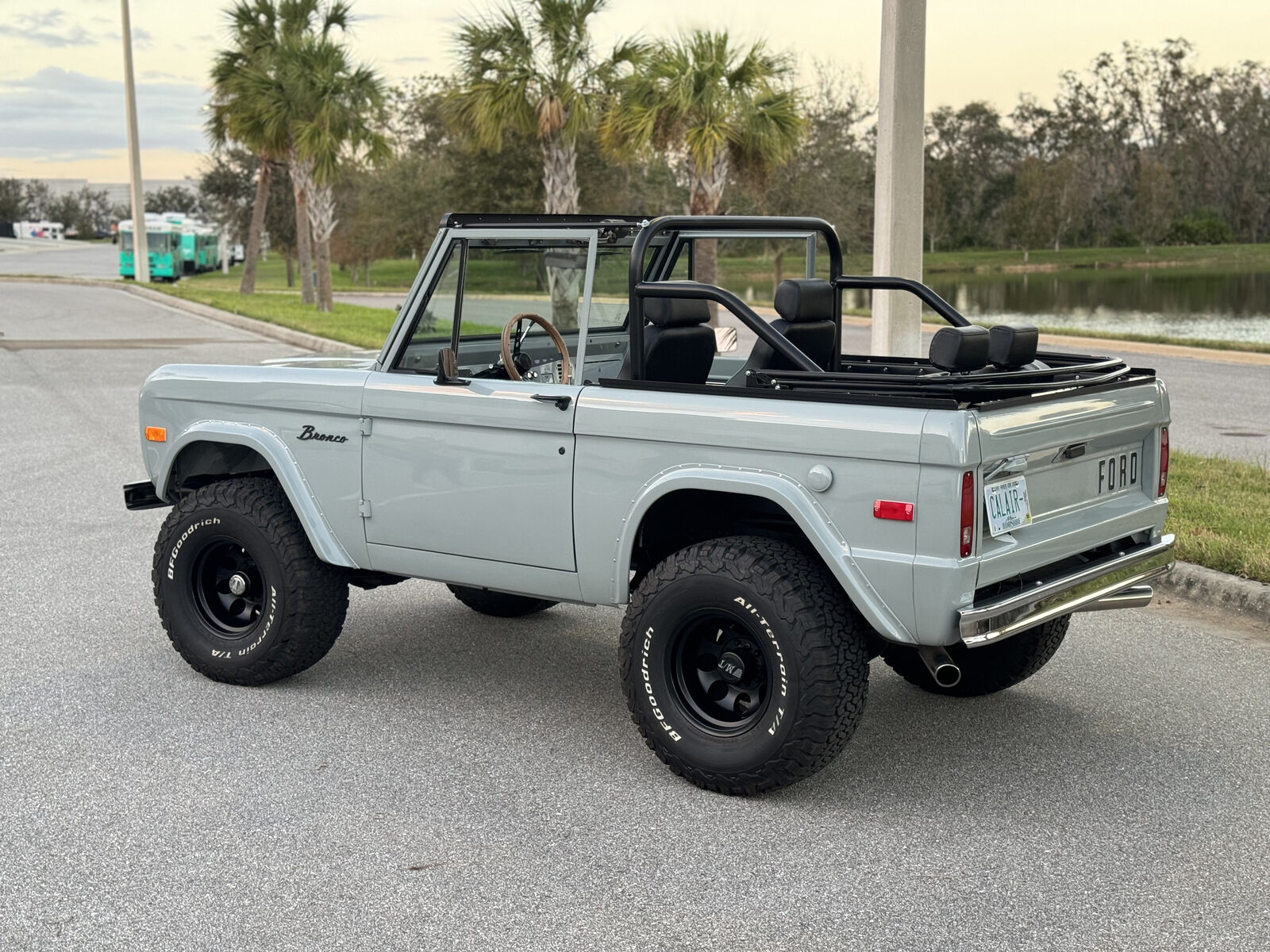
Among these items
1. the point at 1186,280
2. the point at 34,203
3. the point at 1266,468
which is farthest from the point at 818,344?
the point at 34,203

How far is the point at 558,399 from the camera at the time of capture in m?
4.76

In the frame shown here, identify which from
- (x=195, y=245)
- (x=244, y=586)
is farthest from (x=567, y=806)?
(x=195, y=245)

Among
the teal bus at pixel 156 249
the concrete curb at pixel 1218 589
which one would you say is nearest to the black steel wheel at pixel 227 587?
the concrete curb at pixel 1218 589

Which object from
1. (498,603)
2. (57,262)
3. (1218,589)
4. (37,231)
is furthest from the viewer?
(37,231)

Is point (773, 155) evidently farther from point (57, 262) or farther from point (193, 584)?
point (57, 262)

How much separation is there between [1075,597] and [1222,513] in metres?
3.88

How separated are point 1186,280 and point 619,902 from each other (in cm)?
7177

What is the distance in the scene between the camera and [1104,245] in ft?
337

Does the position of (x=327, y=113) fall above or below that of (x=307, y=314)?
above

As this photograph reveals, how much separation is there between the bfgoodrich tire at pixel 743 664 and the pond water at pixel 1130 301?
1008 inches

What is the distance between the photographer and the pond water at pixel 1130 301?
36469 mm

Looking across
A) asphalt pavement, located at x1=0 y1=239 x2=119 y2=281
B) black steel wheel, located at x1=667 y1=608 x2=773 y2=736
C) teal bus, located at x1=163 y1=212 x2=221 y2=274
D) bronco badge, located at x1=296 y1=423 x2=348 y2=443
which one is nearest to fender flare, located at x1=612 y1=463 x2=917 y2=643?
black steel wheel, located at x1=667 y1=608 x2=773 y2=736

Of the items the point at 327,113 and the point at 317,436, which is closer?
the point at 317,436

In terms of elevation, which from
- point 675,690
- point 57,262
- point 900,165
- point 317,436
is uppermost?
point 57,262
